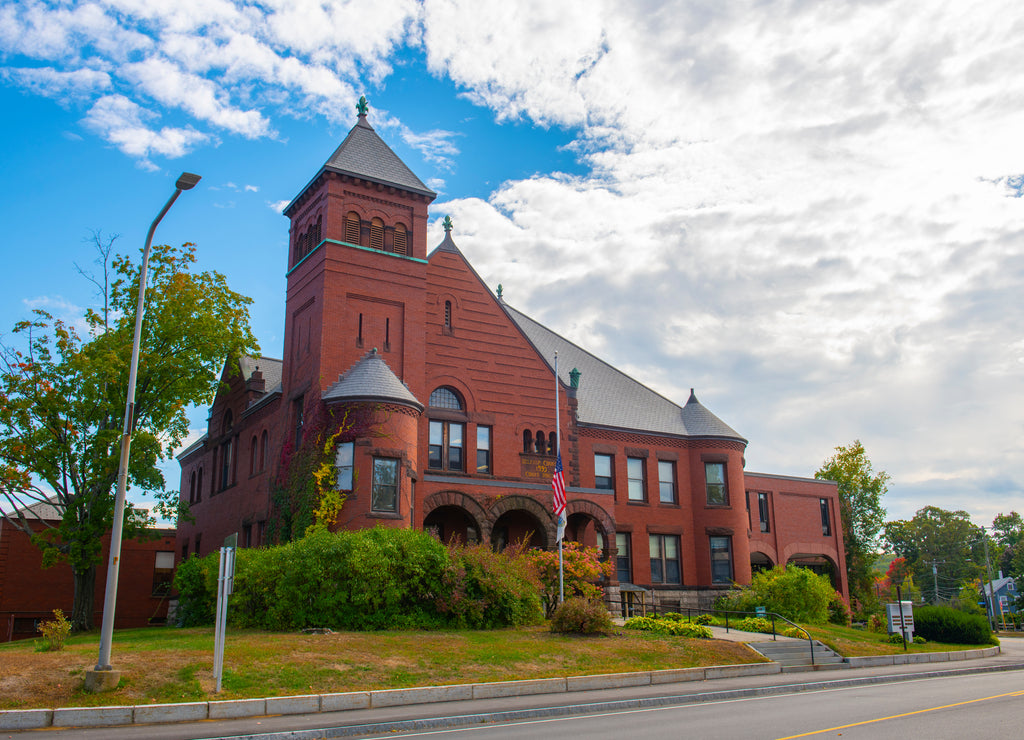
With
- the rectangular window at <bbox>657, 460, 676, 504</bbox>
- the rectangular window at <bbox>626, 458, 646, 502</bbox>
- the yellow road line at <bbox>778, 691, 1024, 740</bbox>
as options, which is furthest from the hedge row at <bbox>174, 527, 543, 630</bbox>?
the rectangular window at <bbox>657, 460, 676, 504</bbox>

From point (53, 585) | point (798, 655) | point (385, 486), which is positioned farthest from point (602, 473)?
point (53, 585)

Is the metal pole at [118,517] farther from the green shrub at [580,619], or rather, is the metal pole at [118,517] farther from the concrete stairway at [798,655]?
the concrete stairway at [798,655]

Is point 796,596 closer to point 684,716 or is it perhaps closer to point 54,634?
point 684,716

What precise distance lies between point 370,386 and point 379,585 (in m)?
8.06

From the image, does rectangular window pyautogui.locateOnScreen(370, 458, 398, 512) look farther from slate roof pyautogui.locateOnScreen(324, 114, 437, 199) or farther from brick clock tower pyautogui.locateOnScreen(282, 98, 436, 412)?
slate roof pyautogui.locateOnScreen(324, 114, 437, 199)

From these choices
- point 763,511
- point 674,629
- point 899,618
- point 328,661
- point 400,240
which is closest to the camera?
point 328,661

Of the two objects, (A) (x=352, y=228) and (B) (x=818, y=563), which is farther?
(B) (x=818, y=563)

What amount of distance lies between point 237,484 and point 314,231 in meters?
12.1

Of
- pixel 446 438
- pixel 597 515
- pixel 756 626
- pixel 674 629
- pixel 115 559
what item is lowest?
pixel 756 626

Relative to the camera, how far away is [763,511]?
44.0 meters

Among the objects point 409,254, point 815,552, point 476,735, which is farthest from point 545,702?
point 815,552

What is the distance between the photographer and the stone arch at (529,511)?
3052 centimetres

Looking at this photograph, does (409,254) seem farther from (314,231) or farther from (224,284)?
(224,284)

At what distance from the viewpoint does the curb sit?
12.3 metres
